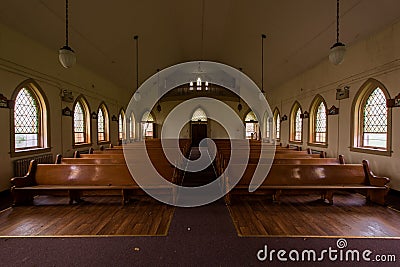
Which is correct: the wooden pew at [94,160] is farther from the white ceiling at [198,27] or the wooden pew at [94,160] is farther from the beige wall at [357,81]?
the beige wall at [357,81]

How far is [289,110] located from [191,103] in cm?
710

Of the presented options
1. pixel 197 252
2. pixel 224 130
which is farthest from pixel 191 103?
pixel 197 252

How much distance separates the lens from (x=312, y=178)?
3.98 meters

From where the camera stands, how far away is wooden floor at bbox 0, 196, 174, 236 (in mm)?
2859

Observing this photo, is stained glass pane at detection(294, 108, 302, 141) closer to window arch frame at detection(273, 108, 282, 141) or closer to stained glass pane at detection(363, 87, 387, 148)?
window arch frame at detection(273, 108, 282, 141)

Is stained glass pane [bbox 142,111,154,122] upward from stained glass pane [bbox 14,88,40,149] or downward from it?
upward

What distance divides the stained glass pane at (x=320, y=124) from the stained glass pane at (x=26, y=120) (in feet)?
23.8

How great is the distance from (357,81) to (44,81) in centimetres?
681

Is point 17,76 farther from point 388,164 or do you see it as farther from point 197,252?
point 388,164

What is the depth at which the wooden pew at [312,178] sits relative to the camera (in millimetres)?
3889

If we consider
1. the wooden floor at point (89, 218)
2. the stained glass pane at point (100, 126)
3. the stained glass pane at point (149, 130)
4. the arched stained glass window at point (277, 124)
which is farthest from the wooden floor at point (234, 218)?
the stained glass pane at point (149, 130)

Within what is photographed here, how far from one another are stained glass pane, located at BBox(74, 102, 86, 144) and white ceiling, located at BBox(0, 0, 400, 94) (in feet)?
4.37

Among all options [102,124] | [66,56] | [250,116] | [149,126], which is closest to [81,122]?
[102,124]

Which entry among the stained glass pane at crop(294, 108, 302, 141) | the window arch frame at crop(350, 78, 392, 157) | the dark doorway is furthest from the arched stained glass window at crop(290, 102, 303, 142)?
the dark doorway
